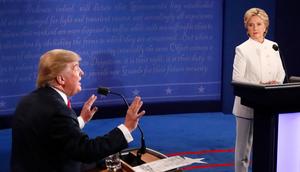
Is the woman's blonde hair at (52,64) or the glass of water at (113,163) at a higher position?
the woman's blonde hair at (52,64)

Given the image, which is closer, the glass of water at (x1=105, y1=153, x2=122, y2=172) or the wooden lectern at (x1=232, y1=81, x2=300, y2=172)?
the wooden lectern at (x1=232, y1=81, x2=300, y2=172)

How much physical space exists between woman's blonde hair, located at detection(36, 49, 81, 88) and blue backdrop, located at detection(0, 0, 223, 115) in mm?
3881

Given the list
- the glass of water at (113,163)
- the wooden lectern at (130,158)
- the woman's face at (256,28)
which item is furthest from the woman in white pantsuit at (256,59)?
the glass of water at (113,163)

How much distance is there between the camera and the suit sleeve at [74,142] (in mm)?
1904

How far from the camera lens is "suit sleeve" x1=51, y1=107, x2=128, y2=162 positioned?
75.0 inches

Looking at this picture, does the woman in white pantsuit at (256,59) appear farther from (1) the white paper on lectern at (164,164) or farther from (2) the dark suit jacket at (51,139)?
(2) the dark suit jacket at (51,139)

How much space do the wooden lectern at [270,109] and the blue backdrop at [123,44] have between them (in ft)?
14.7

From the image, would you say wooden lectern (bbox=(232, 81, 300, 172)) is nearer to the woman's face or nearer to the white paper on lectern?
the white paper on lectern

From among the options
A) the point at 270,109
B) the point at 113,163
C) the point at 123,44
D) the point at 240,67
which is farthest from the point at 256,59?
the point at 123,44

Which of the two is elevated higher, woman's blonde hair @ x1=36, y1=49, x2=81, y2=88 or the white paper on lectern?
woman's blonde hair @ x1=36, y1=49, x2=81, y2=88

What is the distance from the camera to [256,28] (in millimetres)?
3291

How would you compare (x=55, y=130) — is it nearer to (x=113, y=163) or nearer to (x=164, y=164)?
(x=113, y=163)

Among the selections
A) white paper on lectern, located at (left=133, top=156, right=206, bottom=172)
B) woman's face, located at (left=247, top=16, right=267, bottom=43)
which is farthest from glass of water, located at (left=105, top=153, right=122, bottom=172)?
woman's face, located at (left=247, top=16, right=267, bottom=43)

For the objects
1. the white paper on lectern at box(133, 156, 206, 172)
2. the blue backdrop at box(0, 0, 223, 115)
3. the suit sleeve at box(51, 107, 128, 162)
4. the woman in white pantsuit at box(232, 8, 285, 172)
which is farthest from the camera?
the blue backdrop at box(0, 0, 223, 115)
